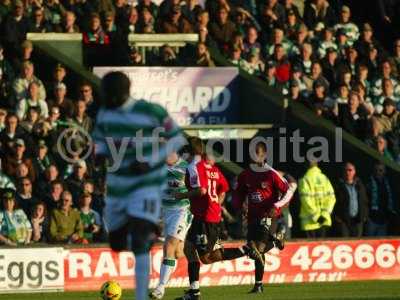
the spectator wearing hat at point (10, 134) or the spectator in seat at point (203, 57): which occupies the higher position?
the spectator in seat at point (203, 57)

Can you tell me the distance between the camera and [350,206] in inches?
914

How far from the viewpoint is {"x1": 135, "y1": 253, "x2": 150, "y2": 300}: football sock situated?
11.6 metres

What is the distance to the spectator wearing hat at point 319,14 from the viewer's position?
92.3ft

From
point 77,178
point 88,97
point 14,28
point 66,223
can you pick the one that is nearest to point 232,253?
point 66,223

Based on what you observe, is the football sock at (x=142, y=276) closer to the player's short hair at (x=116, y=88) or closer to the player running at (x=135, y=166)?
the player running at (x=135, y=166)

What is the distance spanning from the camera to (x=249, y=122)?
26375 mm

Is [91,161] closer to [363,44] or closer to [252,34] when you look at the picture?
[252,34]

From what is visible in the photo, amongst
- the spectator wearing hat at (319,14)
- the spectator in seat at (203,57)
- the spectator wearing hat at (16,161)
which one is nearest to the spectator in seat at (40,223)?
the spectator wearing hat at (16,161)

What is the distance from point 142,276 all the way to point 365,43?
1685 centimetres

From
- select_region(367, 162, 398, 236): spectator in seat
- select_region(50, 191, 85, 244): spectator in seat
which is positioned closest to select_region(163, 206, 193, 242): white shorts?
select_region(50, 191, 85, 244): spectator in seat

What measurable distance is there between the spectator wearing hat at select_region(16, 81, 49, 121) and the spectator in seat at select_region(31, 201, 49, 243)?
79.4 inches

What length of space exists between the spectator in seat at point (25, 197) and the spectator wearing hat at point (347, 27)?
919 cm

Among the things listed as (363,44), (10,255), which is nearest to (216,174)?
(10,255)

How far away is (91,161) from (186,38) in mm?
4438
